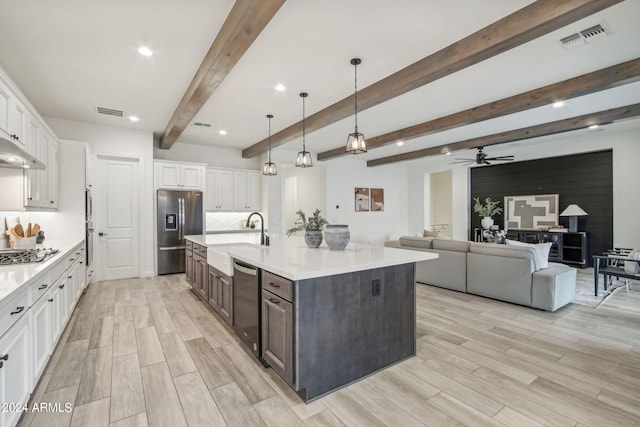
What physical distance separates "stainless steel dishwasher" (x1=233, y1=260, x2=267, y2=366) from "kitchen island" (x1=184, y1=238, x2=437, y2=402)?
1.7 inches

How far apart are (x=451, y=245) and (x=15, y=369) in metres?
4.94

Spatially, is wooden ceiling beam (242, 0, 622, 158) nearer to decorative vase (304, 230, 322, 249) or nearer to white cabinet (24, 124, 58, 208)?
decorative vase (304, 230, 322, 249)

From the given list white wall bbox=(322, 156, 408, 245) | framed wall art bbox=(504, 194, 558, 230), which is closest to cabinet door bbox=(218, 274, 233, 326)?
white wall bbox=(322, 156, 408, 245)

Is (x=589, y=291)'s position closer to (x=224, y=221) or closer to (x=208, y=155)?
(x=224, y=221)

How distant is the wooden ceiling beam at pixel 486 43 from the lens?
209 centimetres

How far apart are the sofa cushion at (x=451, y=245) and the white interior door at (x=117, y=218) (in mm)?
5433

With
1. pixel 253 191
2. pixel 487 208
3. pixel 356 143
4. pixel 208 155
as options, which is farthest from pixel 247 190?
pixel 487 208

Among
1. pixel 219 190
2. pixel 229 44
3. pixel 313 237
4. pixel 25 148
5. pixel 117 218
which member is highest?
pixel 229 44

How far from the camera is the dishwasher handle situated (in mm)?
2474

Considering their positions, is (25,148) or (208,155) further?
(208,155)

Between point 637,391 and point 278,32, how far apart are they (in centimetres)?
393

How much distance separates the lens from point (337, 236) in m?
2.84

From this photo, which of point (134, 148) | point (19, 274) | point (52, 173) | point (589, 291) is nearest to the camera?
point (19, 274)

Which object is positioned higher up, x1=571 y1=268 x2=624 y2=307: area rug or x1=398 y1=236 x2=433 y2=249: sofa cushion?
x1=398 y1=236 x2=433 y2=249: sofa cushion
